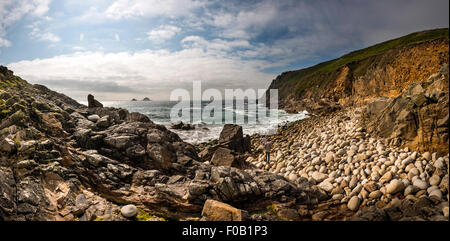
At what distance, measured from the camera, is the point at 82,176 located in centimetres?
480

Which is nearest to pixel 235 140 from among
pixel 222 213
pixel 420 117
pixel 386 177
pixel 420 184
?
pixel 386 177

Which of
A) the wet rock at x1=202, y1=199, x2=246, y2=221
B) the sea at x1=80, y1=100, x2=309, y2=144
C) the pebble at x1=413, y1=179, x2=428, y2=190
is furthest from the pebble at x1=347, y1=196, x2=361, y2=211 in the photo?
the sea at x1=80, y1=100, x2=309, y2=144

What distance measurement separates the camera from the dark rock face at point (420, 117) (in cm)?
326

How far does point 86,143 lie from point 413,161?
10192mm

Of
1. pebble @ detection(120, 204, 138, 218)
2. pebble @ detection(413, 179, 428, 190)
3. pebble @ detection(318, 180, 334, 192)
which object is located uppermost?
pebble @ detection(413, 179, 428, 190)

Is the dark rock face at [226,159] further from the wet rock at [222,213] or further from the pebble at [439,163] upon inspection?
the pebble at [439,163]

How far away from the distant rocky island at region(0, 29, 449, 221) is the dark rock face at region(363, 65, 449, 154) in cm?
3

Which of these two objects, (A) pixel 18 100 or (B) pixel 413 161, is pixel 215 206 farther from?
(A) pixel 18 100

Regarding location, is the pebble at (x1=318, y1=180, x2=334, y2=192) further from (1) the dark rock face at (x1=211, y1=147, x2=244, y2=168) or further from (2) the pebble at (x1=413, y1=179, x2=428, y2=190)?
(1) the dark rock face at (x1=211, y1=147, x2=244, y2=168)

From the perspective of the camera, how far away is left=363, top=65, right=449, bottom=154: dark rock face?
10.7 feet

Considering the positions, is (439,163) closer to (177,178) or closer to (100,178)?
(177,178)

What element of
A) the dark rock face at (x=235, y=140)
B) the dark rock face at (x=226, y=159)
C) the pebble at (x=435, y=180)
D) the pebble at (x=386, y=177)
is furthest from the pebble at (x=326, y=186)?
the dark rock face at (x=235, y=140)

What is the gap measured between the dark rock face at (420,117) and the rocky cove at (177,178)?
6 centimetres

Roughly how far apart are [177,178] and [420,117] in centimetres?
692
